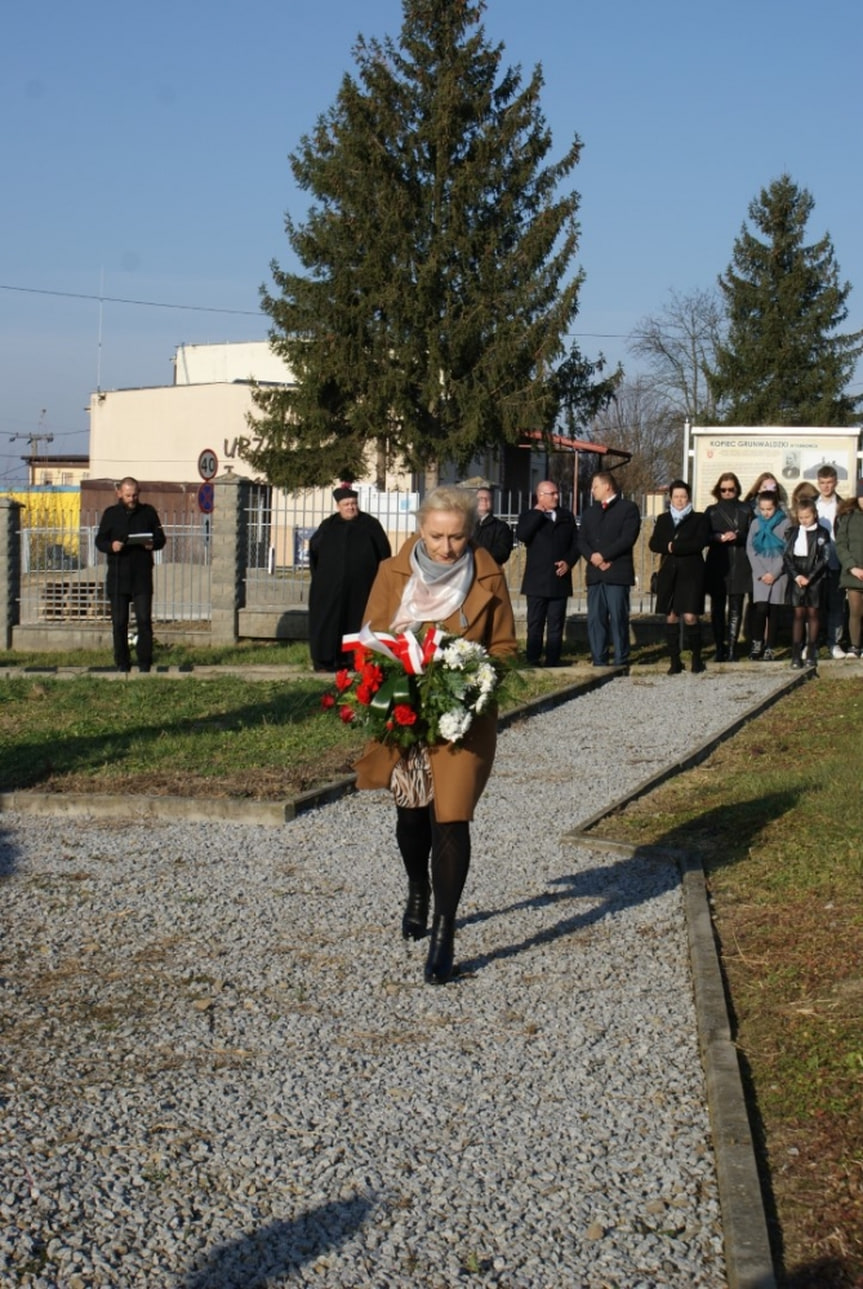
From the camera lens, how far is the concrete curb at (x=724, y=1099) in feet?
12.2

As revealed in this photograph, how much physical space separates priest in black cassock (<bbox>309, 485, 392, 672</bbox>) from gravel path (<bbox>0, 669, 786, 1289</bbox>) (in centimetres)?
636

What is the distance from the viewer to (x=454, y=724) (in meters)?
5.83

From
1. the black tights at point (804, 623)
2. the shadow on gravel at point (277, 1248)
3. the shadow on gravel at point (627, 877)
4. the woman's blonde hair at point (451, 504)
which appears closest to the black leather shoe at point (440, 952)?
the shadow on gravel at point (627, 877)

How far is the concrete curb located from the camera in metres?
3.71

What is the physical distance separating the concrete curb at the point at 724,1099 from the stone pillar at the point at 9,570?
14.9m

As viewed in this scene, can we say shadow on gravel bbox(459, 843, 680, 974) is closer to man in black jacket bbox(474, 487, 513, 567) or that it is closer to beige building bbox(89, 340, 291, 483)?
man in black jacket bbox(474, 487, 513, 567)

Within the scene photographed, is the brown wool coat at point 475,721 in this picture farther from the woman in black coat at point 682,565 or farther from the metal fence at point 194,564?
the metal fence at point 194,564

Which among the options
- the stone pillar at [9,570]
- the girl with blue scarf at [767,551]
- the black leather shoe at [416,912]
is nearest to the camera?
the black leather shoe at [416,912]

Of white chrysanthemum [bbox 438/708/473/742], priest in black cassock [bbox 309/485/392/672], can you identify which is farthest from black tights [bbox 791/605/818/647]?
white chrysanthemum [bbox 438/708/473/742]

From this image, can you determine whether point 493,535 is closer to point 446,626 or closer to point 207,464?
point 446,626

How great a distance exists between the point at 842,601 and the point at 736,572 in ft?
4.77

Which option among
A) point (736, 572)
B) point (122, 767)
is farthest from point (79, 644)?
point (122, 767)

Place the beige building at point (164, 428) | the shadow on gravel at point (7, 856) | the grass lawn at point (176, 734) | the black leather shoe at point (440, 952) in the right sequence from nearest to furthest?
the black leather shoe at point (440, 952) < the shadow on gravel at point (7, 856) < the grass lawn at point (176, 734) < the beige building at point (164, 428)

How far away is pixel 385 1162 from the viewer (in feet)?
14.2
